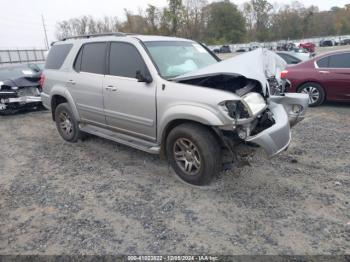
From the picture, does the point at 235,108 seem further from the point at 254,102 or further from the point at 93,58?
the point at 93,58

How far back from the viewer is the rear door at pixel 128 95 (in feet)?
13.9

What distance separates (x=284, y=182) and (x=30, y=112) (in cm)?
816

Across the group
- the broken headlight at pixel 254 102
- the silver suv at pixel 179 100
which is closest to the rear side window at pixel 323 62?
the silver suv at pixel 179 100

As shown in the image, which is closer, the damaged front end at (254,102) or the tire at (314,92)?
the damaged front end at (254,102)

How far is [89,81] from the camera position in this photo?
5.12 meters

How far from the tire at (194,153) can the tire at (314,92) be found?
553 cm

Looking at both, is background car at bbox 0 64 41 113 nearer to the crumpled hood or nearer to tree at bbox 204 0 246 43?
the crumpled hood

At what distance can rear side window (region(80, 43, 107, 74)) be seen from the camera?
198 inches

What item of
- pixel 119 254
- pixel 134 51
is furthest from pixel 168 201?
pixel 134 51

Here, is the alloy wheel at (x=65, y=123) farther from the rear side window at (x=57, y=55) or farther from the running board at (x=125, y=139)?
the rear side window at (x=57, y=55)

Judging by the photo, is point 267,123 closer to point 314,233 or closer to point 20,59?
point 314,233

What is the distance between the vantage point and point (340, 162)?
4598mm

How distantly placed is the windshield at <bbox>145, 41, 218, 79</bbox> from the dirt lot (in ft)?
4.82

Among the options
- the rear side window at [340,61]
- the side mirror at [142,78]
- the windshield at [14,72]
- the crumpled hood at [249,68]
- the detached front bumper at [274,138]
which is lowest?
the windshield at [14,72]
